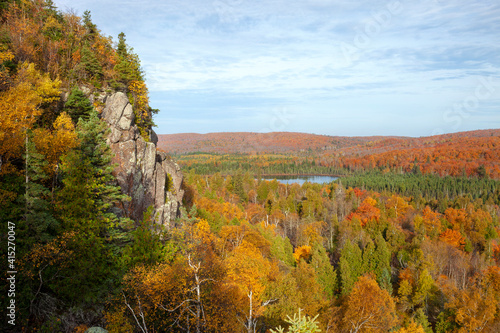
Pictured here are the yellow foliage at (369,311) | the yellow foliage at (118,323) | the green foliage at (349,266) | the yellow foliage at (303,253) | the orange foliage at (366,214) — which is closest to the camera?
the yellow foliage at (118,323)

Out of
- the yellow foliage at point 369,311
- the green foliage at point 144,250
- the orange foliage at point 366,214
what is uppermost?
the green foliage at point 144,250

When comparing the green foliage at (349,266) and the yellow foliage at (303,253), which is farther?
the yellow foliage at (303,253)

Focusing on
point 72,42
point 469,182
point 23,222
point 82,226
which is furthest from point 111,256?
point 469,182

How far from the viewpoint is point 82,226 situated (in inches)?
782

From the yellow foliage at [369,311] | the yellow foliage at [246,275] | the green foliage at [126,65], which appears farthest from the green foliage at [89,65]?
the yellow foliage at [369,311]

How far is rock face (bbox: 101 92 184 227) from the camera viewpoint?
27094mm

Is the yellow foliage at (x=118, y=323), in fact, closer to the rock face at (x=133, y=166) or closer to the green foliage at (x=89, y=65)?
the rock face at (x=133, y=166)

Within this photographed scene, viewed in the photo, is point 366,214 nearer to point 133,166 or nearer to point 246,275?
point 246,275

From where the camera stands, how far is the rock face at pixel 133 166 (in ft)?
88.9

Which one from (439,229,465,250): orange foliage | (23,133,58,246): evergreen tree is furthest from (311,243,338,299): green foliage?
(439,229,465,250): orange foliage

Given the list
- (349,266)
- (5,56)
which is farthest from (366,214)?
(5,56)

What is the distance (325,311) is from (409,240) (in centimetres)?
4907

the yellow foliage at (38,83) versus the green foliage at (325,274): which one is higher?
the yellow foliage at (38,83)

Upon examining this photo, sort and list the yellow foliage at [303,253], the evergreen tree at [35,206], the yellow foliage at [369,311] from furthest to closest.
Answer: the yellow foliage at [303,253], the yellow foliage at [369,311], the evergreen tree at [35,206]
